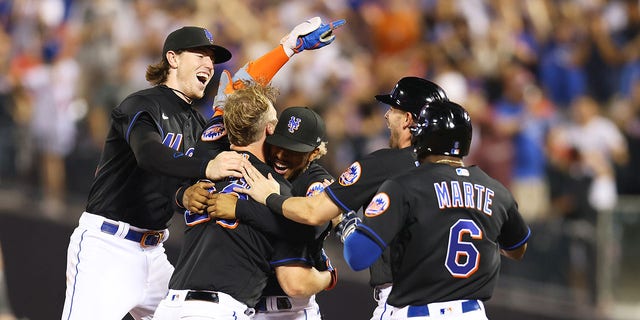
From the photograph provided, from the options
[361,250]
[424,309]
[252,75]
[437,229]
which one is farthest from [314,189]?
[252,75]

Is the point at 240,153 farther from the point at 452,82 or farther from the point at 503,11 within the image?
the point at 503,11

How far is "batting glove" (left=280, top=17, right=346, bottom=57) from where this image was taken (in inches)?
227

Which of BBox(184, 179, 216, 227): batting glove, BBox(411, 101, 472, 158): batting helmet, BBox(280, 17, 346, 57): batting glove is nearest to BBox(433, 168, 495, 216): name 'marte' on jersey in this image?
BBox(411, 101, 472, 158): batting helmet

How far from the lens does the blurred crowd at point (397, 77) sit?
33.9ft

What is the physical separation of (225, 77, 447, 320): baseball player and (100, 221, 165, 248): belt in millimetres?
1267

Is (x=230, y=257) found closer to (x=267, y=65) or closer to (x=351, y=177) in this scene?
(x=351, y=177)

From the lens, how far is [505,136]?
34.6ft

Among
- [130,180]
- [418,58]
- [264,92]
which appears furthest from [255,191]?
[418,58]

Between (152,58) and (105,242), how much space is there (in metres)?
8.16

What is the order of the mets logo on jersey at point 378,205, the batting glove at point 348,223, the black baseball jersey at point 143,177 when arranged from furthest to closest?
the black baseball jersey at point 143,177 < the batting glove at point 348,223 < the mets logo on jersey at point 378,205

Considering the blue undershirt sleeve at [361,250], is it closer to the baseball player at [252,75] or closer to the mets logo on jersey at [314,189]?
the mets logo on jersey at [314,189]

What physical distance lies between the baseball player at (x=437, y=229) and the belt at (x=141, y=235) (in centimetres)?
173

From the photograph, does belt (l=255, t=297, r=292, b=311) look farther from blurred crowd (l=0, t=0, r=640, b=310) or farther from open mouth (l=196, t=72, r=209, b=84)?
blurred crowd (l=0, t=0, r=640, b=310)

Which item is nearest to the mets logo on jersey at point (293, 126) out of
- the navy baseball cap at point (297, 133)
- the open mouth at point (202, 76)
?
the navy baseball cap at point (297, 133)
